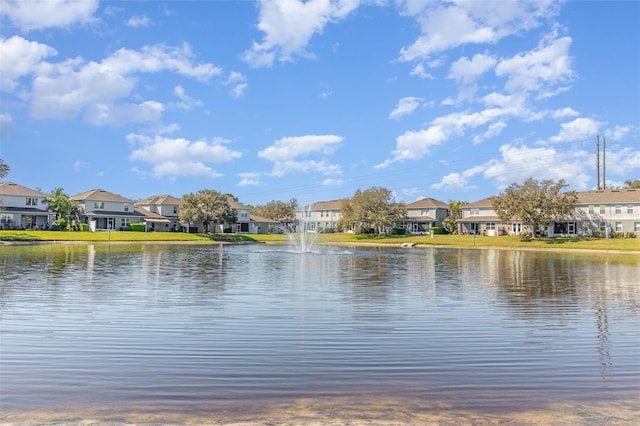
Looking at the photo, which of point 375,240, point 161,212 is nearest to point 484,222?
point 375,240

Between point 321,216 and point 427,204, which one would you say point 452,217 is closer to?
point 427,204

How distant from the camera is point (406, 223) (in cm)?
10919

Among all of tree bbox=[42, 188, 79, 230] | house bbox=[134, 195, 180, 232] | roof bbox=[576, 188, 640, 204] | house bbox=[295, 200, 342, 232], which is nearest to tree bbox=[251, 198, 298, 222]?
house bbox=[295, 200, 342, 232]

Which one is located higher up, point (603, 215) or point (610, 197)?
point (610, 197)

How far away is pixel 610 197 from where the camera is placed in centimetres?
8456

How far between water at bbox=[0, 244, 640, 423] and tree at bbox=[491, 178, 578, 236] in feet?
198

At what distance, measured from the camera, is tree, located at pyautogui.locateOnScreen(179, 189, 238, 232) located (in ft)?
293

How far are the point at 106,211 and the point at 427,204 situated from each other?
6044 cm

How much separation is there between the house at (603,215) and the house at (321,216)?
48.5 metres

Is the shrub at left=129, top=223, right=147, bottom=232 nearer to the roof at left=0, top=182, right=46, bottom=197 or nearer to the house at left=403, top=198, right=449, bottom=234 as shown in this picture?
the roof at left=0, top=182, right=46, bottom=197

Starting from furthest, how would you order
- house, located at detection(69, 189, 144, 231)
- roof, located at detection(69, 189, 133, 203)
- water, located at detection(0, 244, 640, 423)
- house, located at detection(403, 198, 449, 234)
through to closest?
house, located at detection(403, 198, 449, 234), roof, located at detection(69, 189, 133, 203), house, located at detection(69, 189, 144, 231), water, located at detection(0, 244, 640, 423)

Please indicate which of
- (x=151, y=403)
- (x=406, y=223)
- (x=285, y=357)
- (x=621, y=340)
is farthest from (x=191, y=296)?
(x=406, y=223)

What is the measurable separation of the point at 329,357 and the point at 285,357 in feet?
2.69

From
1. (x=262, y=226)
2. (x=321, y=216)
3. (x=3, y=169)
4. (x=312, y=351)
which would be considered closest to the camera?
(x=312, y=351)
